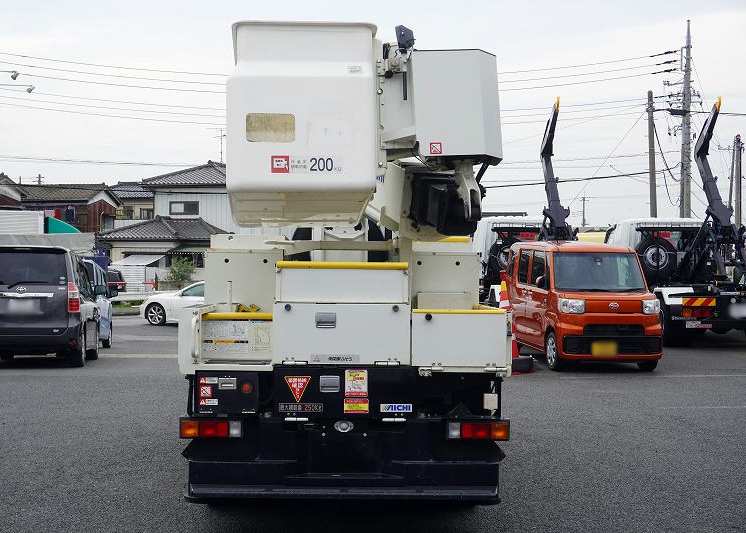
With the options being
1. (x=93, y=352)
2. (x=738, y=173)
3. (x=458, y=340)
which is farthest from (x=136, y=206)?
(x=458, y=340)

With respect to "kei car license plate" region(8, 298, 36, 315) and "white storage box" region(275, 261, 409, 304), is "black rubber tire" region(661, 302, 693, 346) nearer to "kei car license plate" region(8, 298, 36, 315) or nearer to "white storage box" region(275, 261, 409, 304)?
"kei car license plate" region(8, 298, 36, 315)

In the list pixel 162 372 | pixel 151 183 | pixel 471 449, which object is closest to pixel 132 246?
pixel 151 183

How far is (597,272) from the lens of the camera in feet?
48.8

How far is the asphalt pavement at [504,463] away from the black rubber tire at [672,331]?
4492 millimetres

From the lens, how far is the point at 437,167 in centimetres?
602

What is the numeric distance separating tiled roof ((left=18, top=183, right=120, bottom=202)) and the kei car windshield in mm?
50461

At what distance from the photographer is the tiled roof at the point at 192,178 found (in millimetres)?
51594

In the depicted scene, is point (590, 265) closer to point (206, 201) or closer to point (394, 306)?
point (394, 306)

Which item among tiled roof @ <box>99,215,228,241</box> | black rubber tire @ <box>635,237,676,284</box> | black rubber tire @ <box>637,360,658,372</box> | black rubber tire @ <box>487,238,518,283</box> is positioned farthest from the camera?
tiled roof @ <box>99,215,228,241</box>

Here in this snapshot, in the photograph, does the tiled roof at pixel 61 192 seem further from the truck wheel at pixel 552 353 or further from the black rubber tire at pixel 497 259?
the truck wheel at pixel 552 353

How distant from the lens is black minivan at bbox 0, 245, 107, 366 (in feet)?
44.9

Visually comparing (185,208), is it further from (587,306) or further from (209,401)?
(209,401)

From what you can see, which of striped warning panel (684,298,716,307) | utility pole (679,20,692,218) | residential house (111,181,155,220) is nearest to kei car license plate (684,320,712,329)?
striped warning panel (684,298,716,307)

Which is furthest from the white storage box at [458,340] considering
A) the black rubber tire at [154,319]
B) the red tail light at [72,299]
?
the black rubber tire at [154,319]
